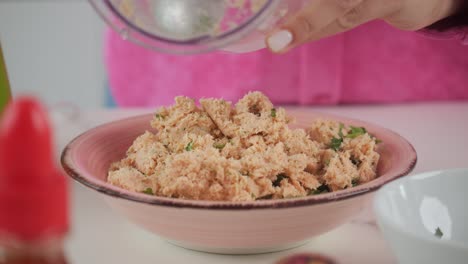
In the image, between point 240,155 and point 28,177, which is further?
point 240,155

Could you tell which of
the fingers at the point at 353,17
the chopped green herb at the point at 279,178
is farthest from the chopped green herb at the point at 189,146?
the fingers at the point at 353,17

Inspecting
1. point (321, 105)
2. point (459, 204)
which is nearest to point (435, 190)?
point (459, 204)

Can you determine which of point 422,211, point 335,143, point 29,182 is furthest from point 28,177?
point 335,143

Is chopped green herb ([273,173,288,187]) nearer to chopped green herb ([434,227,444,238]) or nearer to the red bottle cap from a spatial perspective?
chopped green herb ([434,227,444,238])

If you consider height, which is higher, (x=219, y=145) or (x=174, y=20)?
(x=174, y=20)

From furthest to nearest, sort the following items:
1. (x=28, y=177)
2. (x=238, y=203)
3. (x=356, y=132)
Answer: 1. (x=356, y=132)
2. (x=238, y=203)
3. (x=28, y=177)

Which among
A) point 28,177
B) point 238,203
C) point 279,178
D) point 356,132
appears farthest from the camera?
point 356,132

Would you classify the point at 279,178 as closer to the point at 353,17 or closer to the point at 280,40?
the point at 280,40
